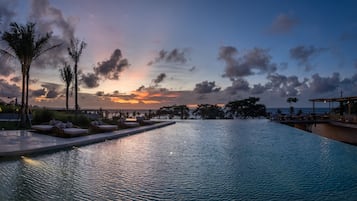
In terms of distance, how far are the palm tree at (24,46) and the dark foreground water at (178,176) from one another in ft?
22.1

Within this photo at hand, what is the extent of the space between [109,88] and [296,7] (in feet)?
53.4

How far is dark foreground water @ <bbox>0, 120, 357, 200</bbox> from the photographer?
15.8 ft

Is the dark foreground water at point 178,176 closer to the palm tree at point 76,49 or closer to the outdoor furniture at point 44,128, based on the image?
the outdoor furniture at point 44,128

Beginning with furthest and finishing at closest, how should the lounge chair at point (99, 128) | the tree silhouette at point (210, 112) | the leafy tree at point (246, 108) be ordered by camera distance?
the leafy tree at point (246, 108)
the tree silhouette at point (210, 112)
the lounge chair at point (99, 128)

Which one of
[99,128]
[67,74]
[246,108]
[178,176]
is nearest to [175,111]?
[246,108]

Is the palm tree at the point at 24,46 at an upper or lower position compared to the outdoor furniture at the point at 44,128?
upper

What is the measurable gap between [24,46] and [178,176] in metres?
10.8

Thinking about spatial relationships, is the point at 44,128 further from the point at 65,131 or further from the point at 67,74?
the point at 67,74

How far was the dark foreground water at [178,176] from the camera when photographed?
480 cm

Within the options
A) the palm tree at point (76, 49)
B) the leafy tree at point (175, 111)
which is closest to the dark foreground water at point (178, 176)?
the palm tree at point (76, 49)

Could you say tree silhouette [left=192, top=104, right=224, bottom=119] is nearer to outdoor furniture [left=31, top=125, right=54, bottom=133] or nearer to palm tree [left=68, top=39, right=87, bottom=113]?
palm tree [left=68, top=39, right=87, bottom=113]

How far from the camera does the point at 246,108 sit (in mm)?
35219

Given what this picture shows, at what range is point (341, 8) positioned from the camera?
13.3 m

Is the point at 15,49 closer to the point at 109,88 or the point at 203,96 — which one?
the point at 109,88
